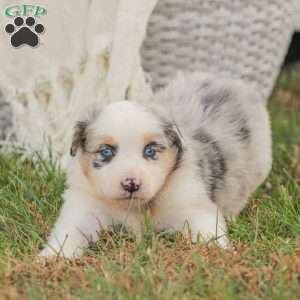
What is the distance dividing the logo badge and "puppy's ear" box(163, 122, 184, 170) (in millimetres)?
1564

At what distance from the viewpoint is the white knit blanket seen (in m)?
4.89

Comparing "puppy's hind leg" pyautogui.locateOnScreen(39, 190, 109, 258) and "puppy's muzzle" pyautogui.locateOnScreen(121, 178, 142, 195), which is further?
"puppy's hind leg" pyautogui.locateOnScreen(39, 190, 109, 258)

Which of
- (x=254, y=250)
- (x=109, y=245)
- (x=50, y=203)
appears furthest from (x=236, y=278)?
(x=50, y=203)

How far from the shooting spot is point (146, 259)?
11.1 ft

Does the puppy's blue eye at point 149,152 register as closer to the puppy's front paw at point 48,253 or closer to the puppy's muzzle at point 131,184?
the puppy's muzzle at point 131,184

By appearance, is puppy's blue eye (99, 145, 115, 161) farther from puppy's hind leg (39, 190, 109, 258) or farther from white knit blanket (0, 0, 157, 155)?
white knit blanket (0, 0, 157, 155)

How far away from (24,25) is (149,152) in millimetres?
1796

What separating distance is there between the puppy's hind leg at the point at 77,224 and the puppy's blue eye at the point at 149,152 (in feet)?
1.22

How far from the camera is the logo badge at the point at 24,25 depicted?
4953mm

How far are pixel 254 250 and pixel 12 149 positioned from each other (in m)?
2.11

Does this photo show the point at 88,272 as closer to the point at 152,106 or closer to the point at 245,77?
the point at 152,106

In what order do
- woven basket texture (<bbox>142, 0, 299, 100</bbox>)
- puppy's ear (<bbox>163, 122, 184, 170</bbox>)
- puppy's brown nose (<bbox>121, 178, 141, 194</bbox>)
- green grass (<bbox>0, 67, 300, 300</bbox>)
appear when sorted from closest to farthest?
green grass (<bbox>0, 67, 300, 300</bbox>) → puppy's brown nose (<bbox>121, 178, 141, 194</bbox>) → puppy's ear (<bbox>163, 122, 184, 170</bbox>) → woven basket texture (<bbox>142, 0, 299, 100</bbox>)

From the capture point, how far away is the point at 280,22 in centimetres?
541

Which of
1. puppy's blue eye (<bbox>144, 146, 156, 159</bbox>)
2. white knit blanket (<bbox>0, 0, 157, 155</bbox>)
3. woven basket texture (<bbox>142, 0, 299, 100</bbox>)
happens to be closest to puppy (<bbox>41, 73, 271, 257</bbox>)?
puppy's blue eye (<bbox>144, 146, 156, 159</bbox>)
